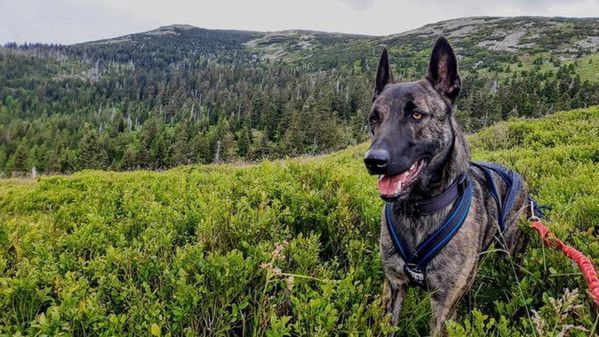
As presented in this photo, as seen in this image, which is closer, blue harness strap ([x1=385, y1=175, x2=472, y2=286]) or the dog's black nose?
the dog's black nose

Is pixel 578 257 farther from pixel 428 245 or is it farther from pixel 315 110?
pixel 315 110

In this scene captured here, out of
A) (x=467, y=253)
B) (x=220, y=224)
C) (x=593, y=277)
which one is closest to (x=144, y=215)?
(x=220, y=224)

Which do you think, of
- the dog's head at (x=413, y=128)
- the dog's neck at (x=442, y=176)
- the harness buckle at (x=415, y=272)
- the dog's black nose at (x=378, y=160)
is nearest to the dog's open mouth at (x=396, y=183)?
the dog's head at (x=413, y=128)

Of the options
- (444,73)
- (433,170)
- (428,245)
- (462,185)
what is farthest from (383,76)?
(428,245)

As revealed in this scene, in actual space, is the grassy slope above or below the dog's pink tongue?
below

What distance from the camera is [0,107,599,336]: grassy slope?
3.02 m

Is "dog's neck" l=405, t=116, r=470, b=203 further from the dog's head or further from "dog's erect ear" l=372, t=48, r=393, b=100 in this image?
"dog's erect ear" l=372, t=48, r=393, b=100

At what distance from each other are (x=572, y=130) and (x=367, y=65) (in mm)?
176397

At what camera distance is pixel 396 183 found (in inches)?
134

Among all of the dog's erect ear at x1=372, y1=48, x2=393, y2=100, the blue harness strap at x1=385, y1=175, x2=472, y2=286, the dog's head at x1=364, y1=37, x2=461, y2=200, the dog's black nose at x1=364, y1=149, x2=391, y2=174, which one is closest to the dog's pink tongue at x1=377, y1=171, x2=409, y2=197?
the dog's head at x1=364, y1=37, x2=461, y2=200

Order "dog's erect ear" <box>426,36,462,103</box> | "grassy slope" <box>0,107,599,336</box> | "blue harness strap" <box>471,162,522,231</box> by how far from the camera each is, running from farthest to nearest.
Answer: "blue harness strap" <box>471,162,522,231</box> < "dog's erect ear" <box>426,36,462,103</box> < "grassy slope" <box>0,107,599,336</box>

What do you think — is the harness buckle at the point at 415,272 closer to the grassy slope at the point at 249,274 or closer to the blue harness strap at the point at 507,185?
the grassy slope at the point at 249,274

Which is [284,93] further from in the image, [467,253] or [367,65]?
[467,253]

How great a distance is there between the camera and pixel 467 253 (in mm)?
3578
